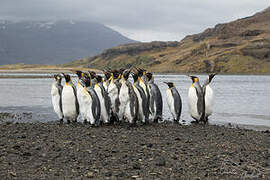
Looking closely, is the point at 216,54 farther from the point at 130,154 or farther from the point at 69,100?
the point at 130,154

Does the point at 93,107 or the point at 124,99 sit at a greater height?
the point at 124,99

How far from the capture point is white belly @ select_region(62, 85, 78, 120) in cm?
1121

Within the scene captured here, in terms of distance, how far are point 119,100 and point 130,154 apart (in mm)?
4000

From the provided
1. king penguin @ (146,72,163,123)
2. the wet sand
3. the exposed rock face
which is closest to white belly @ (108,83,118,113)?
king penguin @ (146,72,163,123)

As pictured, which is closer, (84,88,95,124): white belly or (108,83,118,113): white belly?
(84,88,95,124): white belly

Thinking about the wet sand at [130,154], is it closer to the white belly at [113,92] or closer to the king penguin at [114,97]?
the king penguin at [114,97]

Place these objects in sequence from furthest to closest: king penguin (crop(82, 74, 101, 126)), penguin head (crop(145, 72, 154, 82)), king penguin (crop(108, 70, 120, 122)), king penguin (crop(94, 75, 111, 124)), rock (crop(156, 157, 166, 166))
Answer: penguin head (crop(145, 72, 154, 82))
king penguin (crop(108, 70, 120, 122))
king penguin (crop(94, 75, 111, 124))
king penguin (crop(82, 74, 101, 126))
rock (crop(156, 157, 166, 166))

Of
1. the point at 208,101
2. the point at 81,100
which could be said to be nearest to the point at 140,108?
the point at 81,100

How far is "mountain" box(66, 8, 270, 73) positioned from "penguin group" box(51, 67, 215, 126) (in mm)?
67850

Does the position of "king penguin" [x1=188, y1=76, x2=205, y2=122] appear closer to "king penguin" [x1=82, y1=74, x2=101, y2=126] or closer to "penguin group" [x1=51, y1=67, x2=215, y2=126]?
"penguin group" [x1=51, y1=67, x2=215, y2=126]

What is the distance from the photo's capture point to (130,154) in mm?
6676

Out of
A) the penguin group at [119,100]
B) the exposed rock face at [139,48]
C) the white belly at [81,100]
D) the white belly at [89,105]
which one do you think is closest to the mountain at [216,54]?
the exposed rock face at [139,48]

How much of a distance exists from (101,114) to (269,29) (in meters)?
111

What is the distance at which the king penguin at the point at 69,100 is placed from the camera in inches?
441
